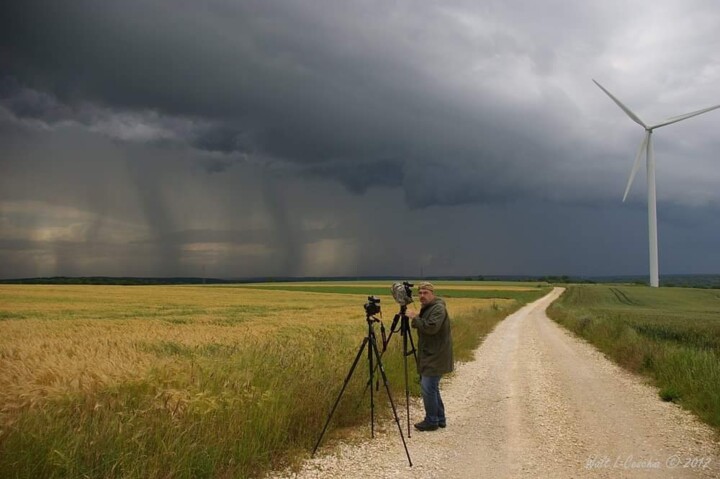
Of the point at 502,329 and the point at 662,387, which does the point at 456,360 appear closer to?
the point at 662,387

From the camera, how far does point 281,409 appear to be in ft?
23.9

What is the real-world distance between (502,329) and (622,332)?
8819 mm

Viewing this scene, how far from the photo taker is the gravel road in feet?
21.4

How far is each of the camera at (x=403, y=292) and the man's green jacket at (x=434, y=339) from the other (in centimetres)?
42

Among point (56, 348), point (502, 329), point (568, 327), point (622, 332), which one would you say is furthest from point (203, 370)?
point (568, 327)

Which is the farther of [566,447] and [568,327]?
[568,327]

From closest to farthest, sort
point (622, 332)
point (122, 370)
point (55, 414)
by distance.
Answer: point (55, 414) → point (122, 370) → point (622, 332)

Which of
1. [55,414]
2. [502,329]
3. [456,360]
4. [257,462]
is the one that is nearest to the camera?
[55,414]

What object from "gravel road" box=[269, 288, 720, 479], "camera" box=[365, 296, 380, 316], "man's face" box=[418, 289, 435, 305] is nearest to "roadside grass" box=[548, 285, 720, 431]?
"gravel road" box=[269, 288, 720, 479]

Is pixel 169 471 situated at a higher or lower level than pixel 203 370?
lower

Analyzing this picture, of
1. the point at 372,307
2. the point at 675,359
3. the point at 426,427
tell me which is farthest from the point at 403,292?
the point at 675,359

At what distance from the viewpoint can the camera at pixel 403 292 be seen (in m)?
7.73

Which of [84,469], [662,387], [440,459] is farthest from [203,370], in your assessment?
[662,387]

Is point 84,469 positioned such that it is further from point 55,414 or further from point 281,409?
point 281,409
